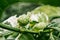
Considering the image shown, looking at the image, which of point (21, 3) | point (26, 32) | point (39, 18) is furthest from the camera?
point (21, 3)

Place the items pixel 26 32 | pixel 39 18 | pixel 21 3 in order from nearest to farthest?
pixel 26 32 < pixel 39 18 < pixel 21 3

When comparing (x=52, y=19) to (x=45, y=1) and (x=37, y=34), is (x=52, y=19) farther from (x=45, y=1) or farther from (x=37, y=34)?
(x=45, y=1)

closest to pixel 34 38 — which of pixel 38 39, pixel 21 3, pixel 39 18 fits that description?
pixel 38 39

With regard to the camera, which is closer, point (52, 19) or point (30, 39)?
point (30, 39)

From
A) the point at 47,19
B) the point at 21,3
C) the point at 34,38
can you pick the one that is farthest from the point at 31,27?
the point at 21,3

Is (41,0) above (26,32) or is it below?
above

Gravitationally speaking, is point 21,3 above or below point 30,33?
above

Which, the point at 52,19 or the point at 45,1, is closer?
the point at 52,19

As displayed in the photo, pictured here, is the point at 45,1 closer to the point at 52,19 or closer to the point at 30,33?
the point at 52,19
